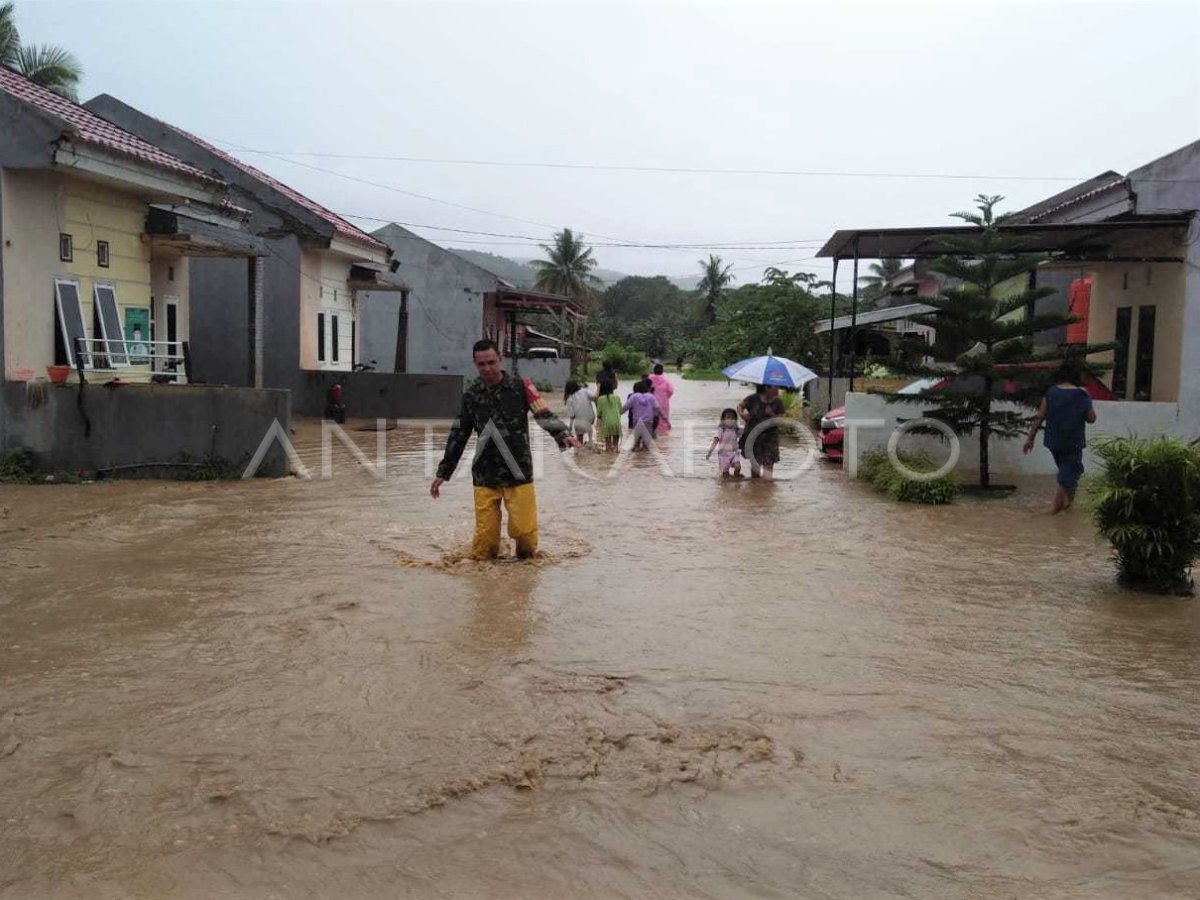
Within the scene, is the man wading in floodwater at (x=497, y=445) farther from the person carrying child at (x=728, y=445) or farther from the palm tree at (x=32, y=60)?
the palm tree at (x=32, y=60)

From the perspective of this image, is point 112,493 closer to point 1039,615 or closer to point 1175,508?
point 1039,615

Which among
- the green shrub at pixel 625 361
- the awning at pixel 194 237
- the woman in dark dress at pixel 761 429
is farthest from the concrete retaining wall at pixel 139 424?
the green shrub at pixel 625 361

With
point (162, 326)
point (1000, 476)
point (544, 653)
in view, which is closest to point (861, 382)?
point (1000, 476)

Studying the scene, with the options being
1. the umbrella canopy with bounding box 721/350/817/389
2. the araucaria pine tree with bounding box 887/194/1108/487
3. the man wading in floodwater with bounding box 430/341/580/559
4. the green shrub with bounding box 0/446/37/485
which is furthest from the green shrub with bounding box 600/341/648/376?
the man wading in floodwater with bounding box 430/341/580/559

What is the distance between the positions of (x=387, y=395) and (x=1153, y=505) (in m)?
18.5

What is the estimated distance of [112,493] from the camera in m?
12.6

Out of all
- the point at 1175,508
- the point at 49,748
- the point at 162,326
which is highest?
the point at 162,326

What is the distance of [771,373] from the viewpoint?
15.0 metres

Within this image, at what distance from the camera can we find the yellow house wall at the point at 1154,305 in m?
16.0

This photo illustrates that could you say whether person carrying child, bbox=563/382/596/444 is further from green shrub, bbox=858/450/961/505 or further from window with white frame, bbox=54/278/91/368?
window with white frame, bbox=54/278/91/368

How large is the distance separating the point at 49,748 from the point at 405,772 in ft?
5.40

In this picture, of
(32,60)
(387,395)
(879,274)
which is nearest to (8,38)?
(32,60)

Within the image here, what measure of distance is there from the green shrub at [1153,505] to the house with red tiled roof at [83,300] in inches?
391

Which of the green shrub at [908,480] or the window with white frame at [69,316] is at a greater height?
the window with white frame at [69,316]
